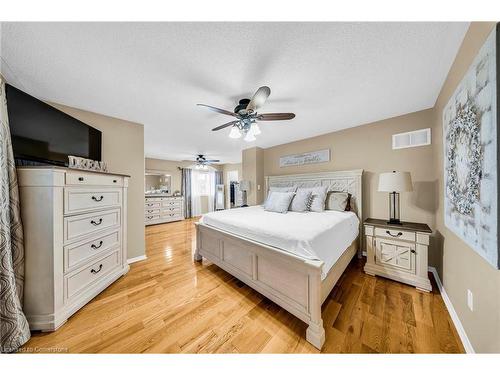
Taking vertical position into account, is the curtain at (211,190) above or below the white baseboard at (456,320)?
above

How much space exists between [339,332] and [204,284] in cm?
144

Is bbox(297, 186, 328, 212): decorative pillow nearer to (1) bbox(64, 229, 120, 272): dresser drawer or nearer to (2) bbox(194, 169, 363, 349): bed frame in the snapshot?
(2) bbox(194, 169, 363, 349): bed frame

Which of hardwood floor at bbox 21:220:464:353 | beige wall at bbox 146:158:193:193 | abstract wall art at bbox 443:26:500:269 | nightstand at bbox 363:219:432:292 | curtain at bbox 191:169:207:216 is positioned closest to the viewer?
abstract wall art at bbox 443:26:500:269

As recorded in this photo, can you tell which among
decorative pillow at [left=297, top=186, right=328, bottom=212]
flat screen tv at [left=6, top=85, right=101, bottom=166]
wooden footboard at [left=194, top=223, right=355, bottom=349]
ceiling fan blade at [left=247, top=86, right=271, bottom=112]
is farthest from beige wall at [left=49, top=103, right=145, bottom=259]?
decorative pillow at [left=297, top=186, right=328, bottom=212]

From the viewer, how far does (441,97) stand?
1798 mm

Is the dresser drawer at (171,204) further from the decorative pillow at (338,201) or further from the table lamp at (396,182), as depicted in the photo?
the table lamp at (396,182)

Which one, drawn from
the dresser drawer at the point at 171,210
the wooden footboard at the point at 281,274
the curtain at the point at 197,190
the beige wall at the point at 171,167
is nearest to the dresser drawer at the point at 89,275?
the wooden footboard at the point at 281,274

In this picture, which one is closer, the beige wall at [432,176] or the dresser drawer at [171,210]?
the beige wall at [432,176]

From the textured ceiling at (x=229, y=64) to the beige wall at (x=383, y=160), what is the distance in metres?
0.31

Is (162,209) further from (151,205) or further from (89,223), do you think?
(89,223)

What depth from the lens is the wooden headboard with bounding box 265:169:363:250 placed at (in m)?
2.73

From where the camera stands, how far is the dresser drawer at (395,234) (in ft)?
6.30

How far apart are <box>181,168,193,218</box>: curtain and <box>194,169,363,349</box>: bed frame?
166 inches
